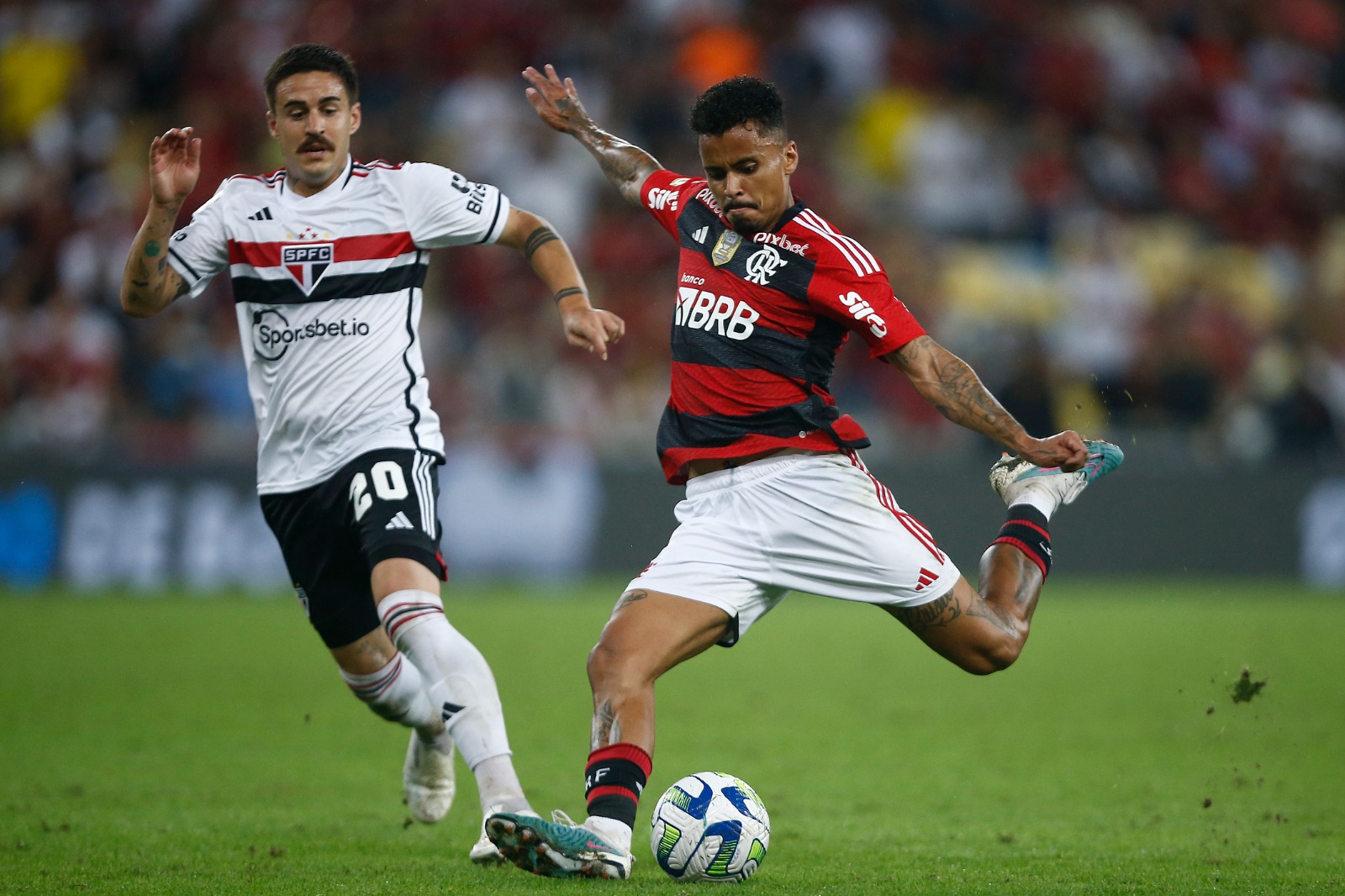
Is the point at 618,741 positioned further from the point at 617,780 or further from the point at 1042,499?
the point at 1042,499

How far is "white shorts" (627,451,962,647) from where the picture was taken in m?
5.18

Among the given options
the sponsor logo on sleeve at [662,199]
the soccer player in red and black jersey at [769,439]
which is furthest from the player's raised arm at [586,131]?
the soccer player in red and black jersey at [769,439]

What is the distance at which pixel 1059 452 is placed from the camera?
16.7 ft

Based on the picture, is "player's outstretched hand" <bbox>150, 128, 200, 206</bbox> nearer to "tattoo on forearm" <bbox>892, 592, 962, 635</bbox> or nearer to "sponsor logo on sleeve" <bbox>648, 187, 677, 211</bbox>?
"sponsor logo on sleeve" <bbox>648, 187, 677, 211</bbox>

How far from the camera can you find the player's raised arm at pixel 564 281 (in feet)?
16.5

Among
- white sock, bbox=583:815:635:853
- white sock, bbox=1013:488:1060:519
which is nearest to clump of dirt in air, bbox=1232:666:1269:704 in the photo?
white sock, bbox=1013:488:1060:519

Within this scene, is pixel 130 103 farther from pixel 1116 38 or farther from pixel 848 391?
pixel 1116 38

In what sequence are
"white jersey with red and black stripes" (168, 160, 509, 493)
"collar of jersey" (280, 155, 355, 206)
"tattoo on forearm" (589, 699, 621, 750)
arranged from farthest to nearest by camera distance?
"collar of jersey" (280, 155, 355, 206) → "white jersey with red and black stripes" (168, 160, 509, 493) → "tattoo on forearm" (589, 699, 621, 750)

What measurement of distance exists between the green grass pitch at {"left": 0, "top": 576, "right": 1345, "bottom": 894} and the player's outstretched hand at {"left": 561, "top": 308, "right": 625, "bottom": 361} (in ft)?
5.54

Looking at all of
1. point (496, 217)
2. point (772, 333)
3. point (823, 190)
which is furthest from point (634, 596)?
point (823, 190)

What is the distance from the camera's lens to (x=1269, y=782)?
680cm

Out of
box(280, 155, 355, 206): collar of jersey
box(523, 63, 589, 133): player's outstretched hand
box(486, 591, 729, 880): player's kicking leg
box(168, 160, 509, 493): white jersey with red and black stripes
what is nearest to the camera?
box(486, 591, 729, 880): player's kicking leg

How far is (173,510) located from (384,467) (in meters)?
9.96

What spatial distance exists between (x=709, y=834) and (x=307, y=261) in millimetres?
2401
